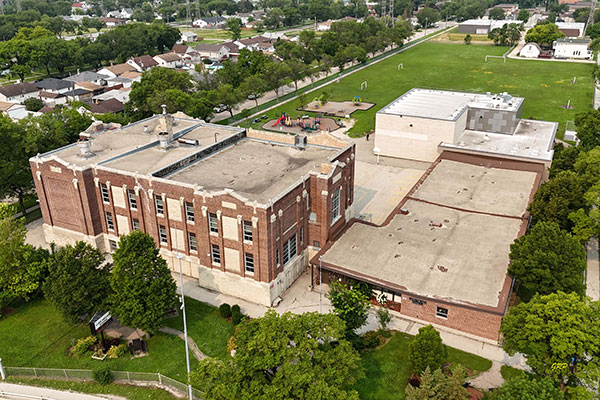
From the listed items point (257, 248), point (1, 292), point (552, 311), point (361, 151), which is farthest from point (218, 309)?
point (361, 151)

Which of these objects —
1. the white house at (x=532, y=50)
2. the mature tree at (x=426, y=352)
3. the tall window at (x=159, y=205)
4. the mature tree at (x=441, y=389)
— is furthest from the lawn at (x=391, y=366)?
the white house at (x=532, y=50)

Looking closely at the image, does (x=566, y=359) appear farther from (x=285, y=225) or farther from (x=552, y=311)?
(x=285, y=225)

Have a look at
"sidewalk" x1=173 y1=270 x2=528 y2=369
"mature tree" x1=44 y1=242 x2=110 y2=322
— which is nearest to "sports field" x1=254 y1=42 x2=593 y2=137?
"sidewalk" x1=173 y1=270 x2=528 y2=369

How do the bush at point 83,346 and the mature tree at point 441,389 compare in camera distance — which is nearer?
A: the mature tree at point 441,389

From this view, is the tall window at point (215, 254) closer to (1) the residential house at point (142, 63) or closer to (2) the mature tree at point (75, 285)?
(2) the mature tree at point (75, 285)

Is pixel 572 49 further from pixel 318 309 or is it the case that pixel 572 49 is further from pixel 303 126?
pixel 318 309

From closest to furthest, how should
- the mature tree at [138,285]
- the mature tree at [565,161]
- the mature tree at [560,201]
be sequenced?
the mature tree at [138,285]
the mature tree at [560,201]
the mature tree at [565,161]

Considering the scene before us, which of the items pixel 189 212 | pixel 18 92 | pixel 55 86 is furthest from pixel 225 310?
pixel 18 92
